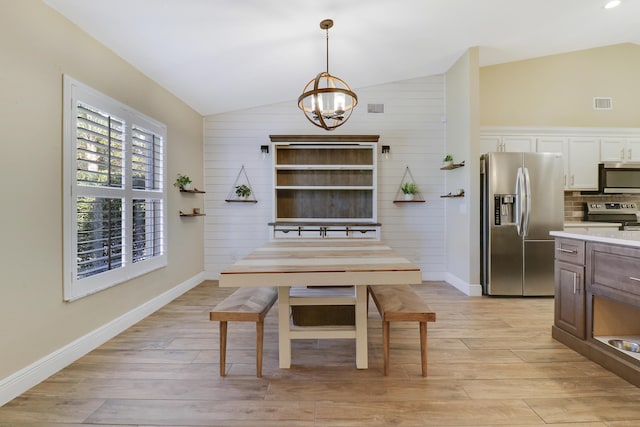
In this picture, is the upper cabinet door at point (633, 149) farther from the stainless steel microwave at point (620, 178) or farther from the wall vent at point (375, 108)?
the wall vent at point (375, 108)

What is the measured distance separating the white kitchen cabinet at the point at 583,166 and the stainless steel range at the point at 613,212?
1.33 feet

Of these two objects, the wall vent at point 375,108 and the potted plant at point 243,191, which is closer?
the potted plant at point 243,191

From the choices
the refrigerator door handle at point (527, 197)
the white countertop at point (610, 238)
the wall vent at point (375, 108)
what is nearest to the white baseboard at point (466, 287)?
the refrigerator door handle at point (527, 197)

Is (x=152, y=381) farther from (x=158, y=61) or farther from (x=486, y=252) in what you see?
(x=486, y=252)

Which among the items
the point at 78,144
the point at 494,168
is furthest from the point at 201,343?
the point at 494,168

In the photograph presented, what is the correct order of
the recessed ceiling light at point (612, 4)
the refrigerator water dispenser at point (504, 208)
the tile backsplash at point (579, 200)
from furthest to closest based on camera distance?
the tile backsplash at point (579, 200) → the refrigerator water dispenser at point (504, 208) → the recessed ceiling light at point (612, 4)

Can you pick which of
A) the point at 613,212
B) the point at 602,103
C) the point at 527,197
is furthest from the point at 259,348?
the point at 602,103

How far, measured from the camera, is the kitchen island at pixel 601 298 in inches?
81.7

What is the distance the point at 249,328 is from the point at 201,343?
0.47m

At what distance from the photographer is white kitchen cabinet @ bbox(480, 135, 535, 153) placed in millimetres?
4516

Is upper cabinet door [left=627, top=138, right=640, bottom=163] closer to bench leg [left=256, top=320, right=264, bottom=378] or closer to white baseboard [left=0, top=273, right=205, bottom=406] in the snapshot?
bench leg [left=256, top=320, right=264, bottom=378]

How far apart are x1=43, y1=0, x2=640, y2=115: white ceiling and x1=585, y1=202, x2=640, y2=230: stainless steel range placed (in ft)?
7.75

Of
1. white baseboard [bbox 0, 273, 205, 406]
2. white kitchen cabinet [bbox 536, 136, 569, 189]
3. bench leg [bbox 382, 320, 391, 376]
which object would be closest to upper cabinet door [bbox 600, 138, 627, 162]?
white kitchen cabinet [bbox 536, 136, 569, 189]

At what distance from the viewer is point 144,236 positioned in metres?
3.37
